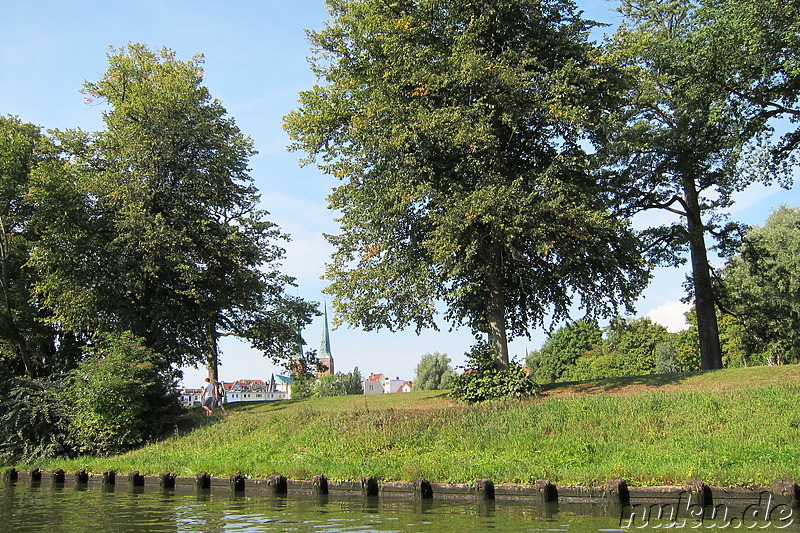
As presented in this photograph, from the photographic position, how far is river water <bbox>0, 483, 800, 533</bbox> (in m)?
10.7

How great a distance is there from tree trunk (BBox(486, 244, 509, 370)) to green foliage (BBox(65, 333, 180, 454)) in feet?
43.8

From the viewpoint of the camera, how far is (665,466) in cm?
1388

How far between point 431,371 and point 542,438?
358ft

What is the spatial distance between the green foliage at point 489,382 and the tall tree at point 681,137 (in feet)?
32.0

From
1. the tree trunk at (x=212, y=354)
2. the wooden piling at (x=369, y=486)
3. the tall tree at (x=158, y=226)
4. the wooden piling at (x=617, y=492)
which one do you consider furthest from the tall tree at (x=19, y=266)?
the wooden piling at (x=617, y=492)

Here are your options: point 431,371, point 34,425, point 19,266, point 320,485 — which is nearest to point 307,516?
point 320,485

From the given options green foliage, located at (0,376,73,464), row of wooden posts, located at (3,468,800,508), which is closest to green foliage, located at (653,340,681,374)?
green foliage, located at (0,376,73,464)

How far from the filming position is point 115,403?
2461 cm

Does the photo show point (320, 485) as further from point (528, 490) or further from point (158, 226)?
point (158, 226)

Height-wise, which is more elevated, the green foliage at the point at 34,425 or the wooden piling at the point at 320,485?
the green foliage at the point at 34,425

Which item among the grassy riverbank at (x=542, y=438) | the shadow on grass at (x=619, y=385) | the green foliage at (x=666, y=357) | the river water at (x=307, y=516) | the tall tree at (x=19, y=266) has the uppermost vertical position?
the tall tree at (x=19, y=266)

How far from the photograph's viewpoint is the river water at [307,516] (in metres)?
10.7

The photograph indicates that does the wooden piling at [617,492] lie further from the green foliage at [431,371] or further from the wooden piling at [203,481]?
the green foliage at [431,371]

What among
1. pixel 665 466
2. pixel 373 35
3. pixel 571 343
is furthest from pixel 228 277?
pixel 571 343
